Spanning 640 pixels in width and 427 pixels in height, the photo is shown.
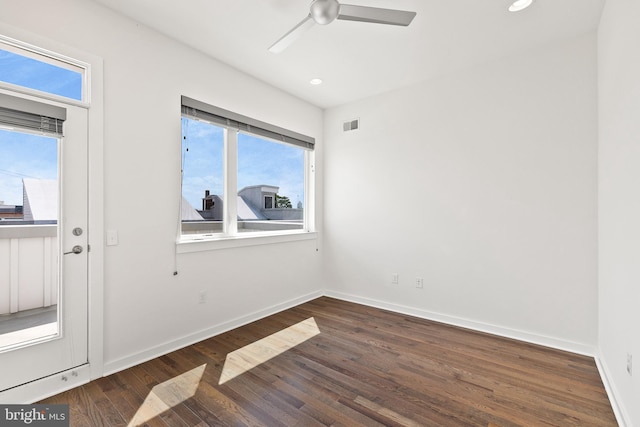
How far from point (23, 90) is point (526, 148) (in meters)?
3.94

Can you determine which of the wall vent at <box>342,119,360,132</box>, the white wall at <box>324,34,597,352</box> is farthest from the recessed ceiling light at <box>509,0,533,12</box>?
the wall vent at <box>342,119,360,132</box>

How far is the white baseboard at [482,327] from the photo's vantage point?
104 inches

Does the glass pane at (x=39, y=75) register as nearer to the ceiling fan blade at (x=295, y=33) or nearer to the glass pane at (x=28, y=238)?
the glass pane at (x=28, y=238)

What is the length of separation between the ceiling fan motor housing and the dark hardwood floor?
2.47 meters

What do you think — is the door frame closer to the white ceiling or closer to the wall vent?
the white ceiling

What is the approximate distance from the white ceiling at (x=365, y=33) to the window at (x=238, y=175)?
23.9 inches

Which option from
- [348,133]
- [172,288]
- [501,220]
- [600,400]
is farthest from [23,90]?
[600,400]

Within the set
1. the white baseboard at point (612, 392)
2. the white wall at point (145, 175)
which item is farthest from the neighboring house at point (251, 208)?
the white baseboard at point (612, 392)

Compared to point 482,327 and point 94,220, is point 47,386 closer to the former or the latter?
point 94,220

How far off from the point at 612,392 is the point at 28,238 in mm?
3932

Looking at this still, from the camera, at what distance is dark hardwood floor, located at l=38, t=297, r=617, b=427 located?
1785 mm

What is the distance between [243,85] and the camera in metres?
3.26

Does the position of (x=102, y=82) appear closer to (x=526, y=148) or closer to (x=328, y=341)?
(x=328, y=341)

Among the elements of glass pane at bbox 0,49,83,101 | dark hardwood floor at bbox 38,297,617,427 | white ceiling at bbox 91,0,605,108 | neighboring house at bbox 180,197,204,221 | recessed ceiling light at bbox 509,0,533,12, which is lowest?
dark hardwood floor at bbox 38,297,617,427
